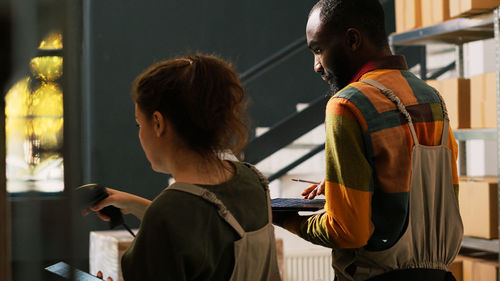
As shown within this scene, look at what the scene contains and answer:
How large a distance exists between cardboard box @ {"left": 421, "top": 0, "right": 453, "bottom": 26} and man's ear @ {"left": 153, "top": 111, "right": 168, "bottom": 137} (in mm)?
2601

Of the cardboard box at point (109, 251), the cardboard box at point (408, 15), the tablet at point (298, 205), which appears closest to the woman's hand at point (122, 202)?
the tablet at point (298, 205)

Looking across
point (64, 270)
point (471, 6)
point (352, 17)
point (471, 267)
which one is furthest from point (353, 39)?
point (471, 267)

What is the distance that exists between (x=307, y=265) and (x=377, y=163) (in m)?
3.66

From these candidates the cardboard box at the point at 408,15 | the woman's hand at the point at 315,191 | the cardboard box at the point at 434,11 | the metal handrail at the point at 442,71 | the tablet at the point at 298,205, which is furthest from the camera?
the metal handrail at the point at 442,71

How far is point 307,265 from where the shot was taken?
186 inches

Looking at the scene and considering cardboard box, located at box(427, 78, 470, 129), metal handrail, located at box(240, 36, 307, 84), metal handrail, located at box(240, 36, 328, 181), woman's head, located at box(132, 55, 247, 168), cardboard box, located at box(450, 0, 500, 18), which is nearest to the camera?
woman's head, located at box(132, 55, 247, 168)

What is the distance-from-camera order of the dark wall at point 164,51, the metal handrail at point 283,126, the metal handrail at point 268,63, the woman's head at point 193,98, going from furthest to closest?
the dark wall at point 164,51, the metal handrail at point 283,126, the metal handrail at point 268,63, the woman's head at point 193,98

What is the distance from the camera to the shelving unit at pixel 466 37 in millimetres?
2961

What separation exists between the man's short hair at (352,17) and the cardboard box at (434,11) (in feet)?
7.00

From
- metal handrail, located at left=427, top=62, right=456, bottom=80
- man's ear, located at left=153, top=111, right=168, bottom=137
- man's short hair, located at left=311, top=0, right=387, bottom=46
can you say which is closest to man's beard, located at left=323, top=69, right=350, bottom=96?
man's short hair, located at left=311, top=0, right=387, bottom=46

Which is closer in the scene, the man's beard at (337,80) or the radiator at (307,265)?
the man's beard at (337,80)

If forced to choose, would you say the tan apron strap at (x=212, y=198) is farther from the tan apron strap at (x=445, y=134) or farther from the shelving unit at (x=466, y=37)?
the shelving unit at (x=466, y=37)

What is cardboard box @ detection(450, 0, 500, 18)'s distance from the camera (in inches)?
116

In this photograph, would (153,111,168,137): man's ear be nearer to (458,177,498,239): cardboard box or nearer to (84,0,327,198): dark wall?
(458,177,498,239): cardboard box
